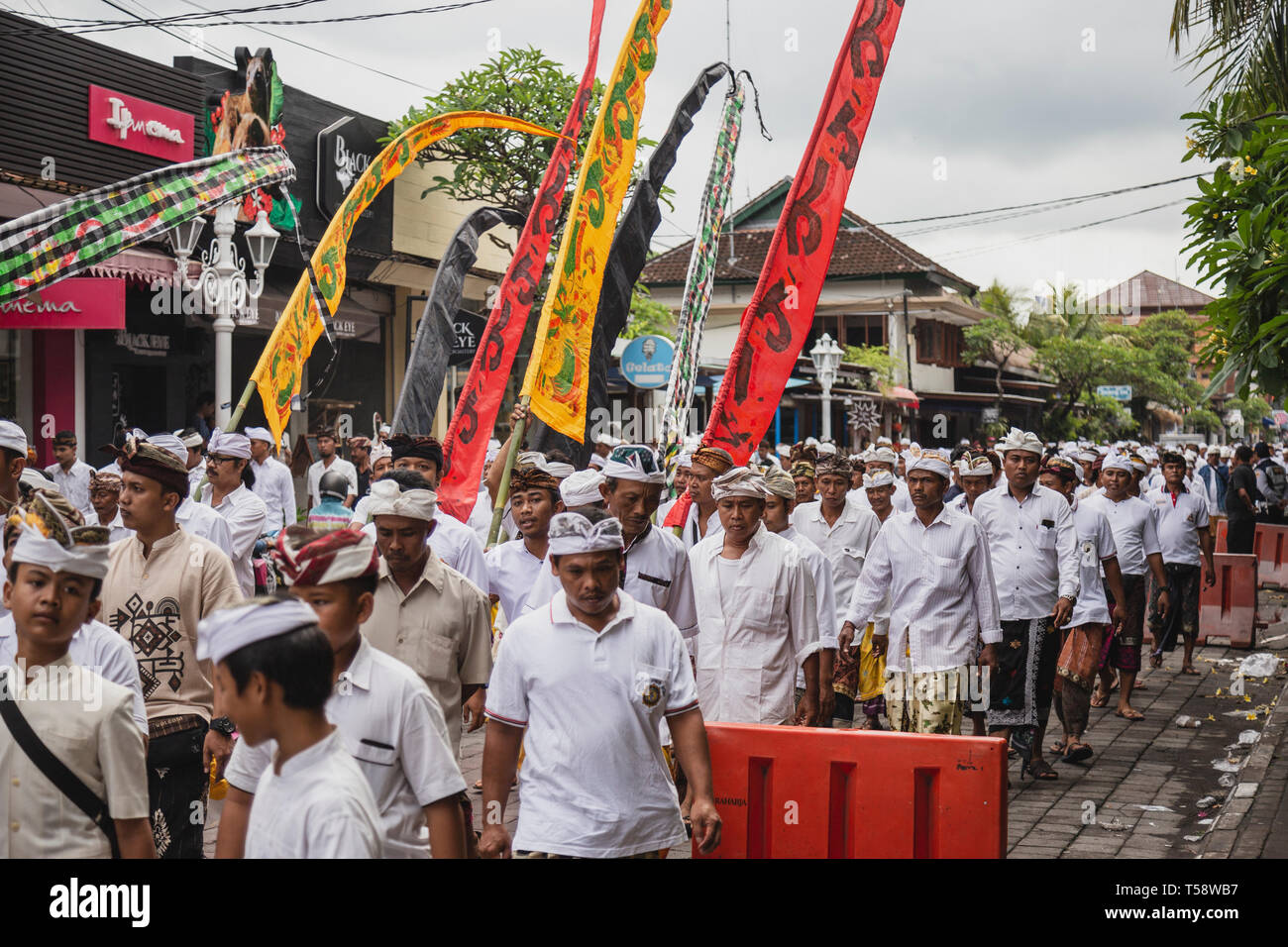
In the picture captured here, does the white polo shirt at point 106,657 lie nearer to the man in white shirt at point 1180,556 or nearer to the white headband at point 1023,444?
the white headband at point 1023,444

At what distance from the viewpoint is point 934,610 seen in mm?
7715

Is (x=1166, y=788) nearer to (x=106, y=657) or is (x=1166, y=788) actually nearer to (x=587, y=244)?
(x=587, y=244)

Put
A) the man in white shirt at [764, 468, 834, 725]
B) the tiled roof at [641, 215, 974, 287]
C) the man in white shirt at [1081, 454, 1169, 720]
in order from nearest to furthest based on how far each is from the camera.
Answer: the man in white shirt at [764, 468, 834, 725], the man in white shirt at [1081, 454, 1169, 720], the tiled roof at [641, 215, 974, 287]

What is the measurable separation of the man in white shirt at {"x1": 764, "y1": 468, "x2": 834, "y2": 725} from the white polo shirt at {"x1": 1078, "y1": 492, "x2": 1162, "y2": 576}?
4.45 metres

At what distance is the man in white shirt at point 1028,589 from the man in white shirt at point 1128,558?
219cm

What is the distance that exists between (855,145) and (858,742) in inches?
170

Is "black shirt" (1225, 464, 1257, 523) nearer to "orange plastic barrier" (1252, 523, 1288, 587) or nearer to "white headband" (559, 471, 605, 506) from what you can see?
"orange plastic barrier" (1252, 523, 1288, 587)

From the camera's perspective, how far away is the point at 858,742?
5.29 metres

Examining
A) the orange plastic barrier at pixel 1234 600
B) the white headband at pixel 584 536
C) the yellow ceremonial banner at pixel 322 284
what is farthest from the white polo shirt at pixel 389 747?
the orange plastic barrier at pixel 1234 600

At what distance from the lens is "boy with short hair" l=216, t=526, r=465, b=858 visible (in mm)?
3477

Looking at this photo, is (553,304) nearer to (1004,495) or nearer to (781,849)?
(1004,495)

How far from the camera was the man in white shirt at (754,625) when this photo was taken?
6477mm

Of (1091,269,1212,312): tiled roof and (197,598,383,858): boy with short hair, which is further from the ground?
(1091,269,1212,312): tiled roof

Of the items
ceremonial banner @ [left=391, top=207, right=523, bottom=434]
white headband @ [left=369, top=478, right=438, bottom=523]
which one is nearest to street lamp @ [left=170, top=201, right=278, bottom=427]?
ceremonial banner @ [left=391, top=207, right=523, bottom=434]
